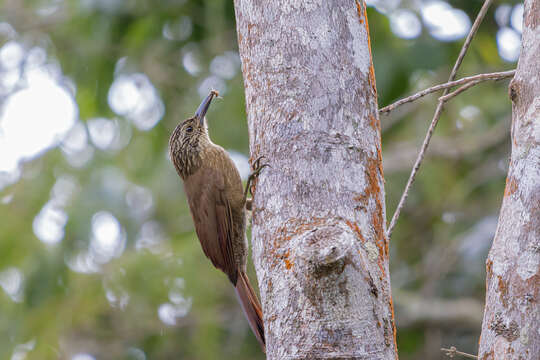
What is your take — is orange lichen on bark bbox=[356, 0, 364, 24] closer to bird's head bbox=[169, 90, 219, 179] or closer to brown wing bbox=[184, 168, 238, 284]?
brown wing bbox=[184, 168, 238, 284]

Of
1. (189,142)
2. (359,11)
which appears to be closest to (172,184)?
(189,142)

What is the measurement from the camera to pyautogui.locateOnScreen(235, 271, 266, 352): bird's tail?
3.19 metres

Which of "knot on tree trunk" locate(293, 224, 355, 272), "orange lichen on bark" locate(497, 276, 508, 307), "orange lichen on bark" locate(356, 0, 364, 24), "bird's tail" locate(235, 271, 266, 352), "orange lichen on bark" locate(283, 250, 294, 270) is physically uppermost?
"orange lichen on bark" locate(356, 0, 364, 24)

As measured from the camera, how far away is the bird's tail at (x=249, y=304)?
319 cm

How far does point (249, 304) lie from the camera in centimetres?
325

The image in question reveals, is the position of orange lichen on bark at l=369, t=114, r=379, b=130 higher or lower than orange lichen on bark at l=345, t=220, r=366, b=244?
higher

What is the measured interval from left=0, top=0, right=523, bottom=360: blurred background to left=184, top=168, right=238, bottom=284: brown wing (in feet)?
3.98

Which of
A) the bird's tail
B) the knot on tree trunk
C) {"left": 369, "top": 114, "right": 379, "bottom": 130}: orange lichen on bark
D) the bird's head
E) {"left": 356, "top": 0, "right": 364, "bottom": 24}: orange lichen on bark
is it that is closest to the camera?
the knot on tree trunk

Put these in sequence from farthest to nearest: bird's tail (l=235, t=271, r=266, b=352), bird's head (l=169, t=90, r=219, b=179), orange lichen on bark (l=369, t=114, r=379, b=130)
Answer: bird's head (l=169, t=90, r=219, b=179) < bird's tail (l=235, t=271, r=266, b=352) < orange lichen on bark (l=369, t=114, r=379, b=130)

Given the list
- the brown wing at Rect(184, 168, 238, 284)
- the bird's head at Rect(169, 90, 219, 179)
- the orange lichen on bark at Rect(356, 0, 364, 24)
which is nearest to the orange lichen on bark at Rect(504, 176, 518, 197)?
the orange lichen on bark at Rect(356, 0, 364, 24)

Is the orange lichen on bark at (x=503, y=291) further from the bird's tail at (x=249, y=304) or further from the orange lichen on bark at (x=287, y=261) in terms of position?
the bird's tail at (x=249, y=304)

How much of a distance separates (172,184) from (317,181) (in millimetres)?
4225

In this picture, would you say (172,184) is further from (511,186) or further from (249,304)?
(511,186)

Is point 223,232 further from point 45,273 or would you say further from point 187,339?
point 187,339
